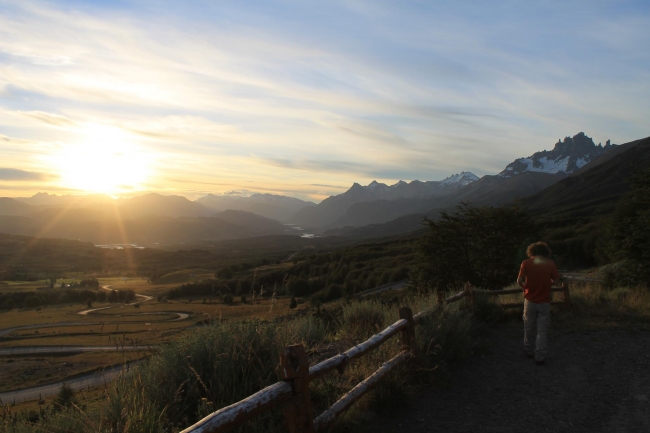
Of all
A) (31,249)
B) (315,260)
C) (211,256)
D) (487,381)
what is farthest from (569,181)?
(31,249)

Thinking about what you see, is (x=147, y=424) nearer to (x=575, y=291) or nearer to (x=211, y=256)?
(x=575, y=291)

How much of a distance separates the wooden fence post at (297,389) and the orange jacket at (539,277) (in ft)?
17.4

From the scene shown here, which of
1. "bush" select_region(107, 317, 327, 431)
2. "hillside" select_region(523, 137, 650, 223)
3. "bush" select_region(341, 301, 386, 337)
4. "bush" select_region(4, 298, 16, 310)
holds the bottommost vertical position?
"bush" select_region(4, 298, 16, 310)

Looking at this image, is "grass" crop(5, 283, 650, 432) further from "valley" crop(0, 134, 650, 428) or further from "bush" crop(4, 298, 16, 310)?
"bush" crop(4, 298, 16, 310)

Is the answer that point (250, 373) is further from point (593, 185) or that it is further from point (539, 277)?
point (593, 185)

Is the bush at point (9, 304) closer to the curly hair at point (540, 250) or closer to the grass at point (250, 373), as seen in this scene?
the grass at point (250, 373)

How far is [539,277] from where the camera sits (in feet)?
24.5

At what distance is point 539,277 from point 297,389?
551 cm

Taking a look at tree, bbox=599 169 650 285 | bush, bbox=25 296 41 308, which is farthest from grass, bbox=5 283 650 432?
bush, bbox=25 296 41 308

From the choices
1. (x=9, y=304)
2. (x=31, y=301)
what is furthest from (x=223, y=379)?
(x=9, y=304)

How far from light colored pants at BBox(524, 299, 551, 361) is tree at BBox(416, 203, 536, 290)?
12867 mm

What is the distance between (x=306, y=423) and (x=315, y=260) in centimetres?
9202

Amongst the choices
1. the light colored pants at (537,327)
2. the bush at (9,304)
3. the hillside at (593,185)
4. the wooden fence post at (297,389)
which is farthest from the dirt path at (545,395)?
the hillside at (593,185)

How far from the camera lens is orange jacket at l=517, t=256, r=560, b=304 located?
7434mm
